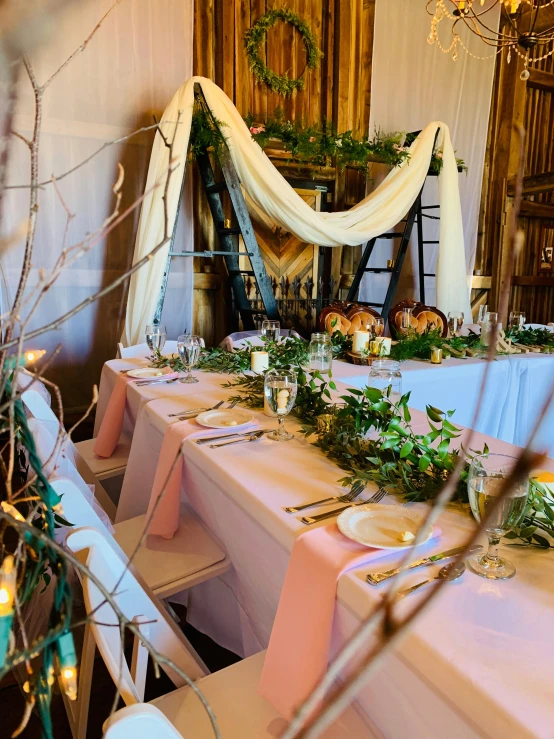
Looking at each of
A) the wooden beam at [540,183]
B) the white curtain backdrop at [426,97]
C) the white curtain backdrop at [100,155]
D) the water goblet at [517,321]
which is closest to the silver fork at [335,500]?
the water goblet at [517,321]

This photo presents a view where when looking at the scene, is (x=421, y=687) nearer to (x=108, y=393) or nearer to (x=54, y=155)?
(x=108, y=393)

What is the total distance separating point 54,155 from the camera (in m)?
3.84

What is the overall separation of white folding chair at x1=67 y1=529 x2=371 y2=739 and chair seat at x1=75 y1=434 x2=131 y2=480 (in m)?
1.11

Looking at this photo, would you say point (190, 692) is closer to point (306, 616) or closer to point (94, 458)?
point (306, 616)

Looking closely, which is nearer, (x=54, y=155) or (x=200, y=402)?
(x=200, y=402)

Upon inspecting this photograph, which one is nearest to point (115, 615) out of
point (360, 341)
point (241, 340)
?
point (360, 341)

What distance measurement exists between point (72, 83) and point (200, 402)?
3.13 metres

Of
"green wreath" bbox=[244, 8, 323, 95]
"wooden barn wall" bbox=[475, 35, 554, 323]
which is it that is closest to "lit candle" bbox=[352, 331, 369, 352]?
"green wreath" bbox=[244, 8, 323, 95]

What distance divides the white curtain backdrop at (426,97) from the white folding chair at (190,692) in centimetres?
456

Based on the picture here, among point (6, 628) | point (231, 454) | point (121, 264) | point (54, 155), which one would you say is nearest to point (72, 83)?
point (54, 155)

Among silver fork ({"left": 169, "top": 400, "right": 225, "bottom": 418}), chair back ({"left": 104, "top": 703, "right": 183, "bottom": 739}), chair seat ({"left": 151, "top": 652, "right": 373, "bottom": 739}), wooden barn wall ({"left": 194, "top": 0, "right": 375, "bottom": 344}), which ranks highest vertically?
wooden barn wall ({"left": 194, "top": 0, "right": 375, "bottom": 344})

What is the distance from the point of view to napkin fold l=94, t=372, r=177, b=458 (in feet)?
7.04

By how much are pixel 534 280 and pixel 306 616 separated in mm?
6620

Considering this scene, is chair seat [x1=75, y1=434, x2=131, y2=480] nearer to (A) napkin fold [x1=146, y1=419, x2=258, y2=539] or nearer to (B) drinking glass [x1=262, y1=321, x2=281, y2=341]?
(A) napkin fold [x1=146, y1=419, x2=258, y2=539]
